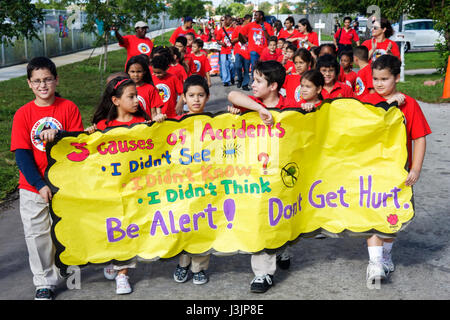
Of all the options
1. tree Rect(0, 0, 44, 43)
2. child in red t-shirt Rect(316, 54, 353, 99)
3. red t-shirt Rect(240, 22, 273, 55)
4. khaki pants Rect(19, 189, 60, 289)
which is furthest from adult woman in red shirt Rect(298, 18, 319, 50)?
khaki pants Rect(19, 189, 60, 289)

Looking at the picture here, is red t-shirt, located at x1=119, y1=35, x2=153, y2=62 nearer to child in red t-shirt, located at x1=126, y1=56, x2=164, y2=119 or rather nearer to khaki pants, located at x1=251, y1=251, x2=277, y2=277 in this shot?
child in red t-shirt, located at x1=126, y1=56, x2=164, y2=119

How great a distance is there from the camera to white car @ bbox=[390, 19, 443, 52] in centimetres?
3262

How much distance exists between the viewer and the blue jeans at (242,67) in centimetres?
1623

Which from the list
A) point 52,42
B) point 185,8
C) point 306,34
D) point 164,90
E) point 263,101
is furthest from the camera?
point 185,8

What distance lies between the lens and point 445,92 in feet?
45.1

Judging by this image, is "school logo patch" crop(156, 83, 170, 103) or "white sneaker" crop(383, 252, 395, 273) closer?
"white sneaker" crop(383, 252, 395, 273)

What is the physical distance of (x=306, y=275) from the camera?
4.78 metres

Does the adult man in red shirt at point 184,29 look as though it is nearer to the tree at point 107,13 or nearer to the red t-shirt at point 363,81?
the tree at point 107,13

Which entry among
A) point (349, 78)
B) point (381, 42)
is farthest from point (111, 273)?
point (381, 42)

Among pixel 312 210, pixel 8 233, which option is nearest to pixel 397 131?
pixel 312 210

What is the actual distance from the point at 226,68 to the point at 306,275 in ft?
45.1

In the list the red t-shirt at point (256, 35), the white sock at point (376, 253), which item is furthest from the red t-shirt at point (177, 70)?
the red t-shirt at point (256, 35)

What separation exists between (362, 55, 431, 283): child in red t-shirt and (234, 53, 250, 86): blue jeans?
11.7 meters

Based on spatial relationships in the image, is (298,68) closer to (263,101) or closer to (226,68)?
(263,101)
